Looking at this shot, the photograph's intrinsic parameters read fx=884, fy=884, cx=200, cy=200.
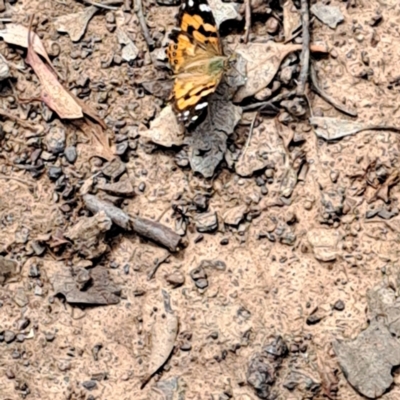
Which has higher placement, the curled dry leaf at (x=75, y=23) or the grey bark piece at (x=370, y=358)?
the curled dry leaf at (x=75, y=23)

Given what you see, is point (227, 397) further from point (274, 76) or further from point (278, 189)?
point (274, 76)

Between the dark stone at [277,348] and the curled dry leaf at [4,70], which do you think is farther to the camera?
the curled dry leaf at [4,70]

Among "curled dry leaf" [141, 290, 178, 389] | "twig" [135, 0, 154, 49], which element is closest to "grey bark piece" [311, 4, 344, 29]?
"twig" [135, 0, 154, 49]

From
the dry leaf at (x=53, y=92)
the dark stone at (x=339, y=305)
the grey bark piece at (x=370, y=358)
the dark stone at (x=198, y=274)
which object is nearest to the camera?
the grey bark piece at (x=370, y=358)

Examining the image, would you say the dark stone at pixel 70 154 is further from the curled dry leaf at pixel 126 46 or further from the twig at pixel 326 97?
the twig at pixel 326 97

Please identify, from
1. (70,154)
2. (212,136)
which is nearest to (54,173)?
(70,154)

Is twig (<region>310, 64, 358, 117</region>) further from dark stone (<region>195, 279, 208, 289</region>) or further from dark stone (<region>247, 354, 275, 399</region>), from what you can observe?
dark stone (<region>247, 354, 275, 399</region>)

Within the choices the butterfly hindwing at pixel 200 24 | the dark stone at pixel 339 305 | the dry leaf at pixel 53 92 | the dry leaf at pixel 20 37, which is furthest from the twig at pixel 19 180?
the dark stone at pixel 339 305

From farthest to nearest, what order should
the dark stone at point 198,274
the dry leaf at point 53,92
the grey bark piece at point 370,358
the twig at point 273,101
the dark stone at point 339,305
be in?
1. the dry leaf at point 53,92
2. the twig at point 273,101
3. the dark stone at point 198,274
4. the dark stone at point 339,305
5. the grey bark piece at point 370,358
